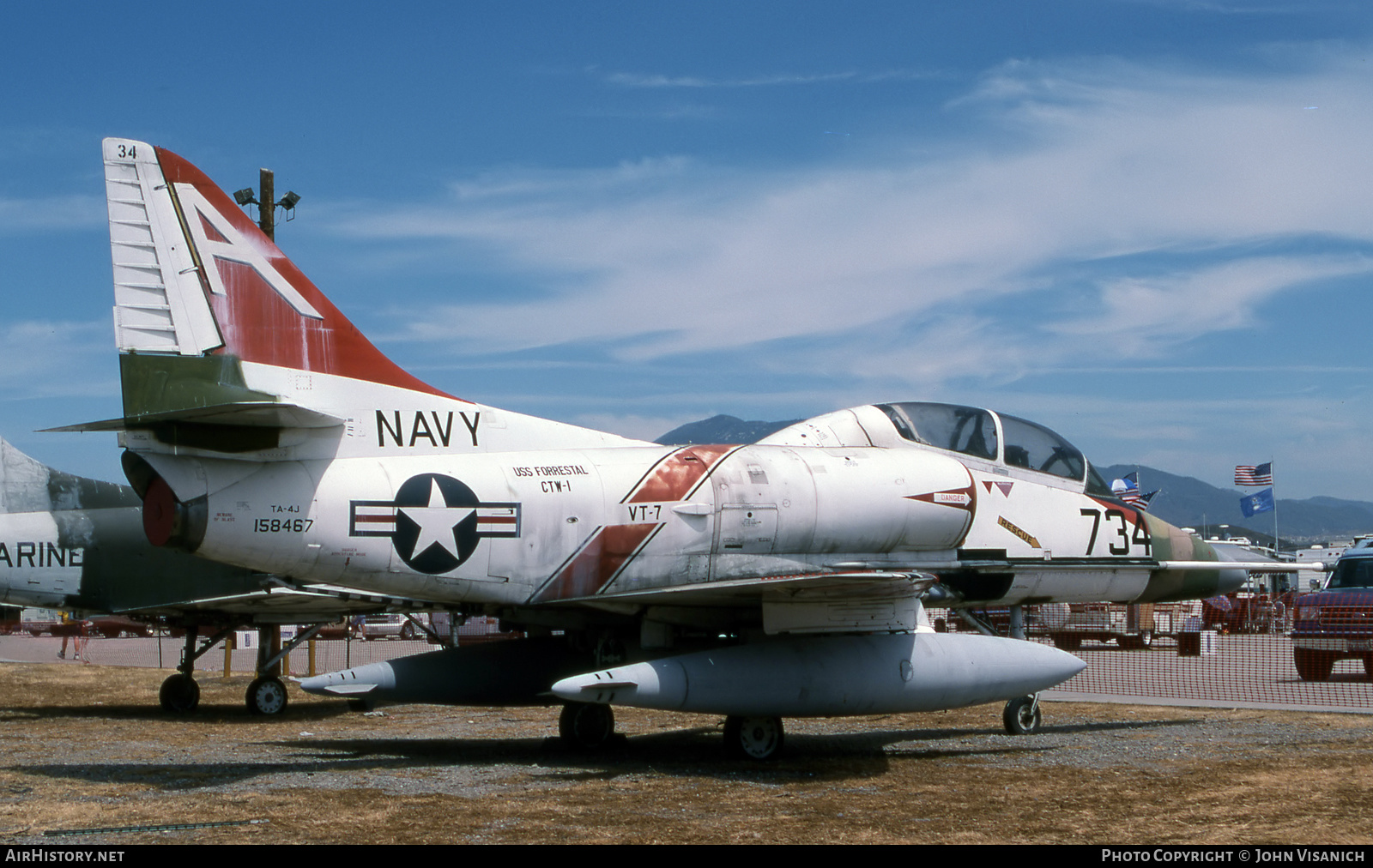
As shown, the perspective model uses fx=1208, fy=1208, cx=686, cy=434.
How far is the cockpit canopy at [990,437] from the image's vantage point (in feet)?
38.7

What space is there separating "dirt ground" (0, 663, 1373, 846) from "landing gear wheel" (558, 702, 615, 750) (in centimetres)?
21

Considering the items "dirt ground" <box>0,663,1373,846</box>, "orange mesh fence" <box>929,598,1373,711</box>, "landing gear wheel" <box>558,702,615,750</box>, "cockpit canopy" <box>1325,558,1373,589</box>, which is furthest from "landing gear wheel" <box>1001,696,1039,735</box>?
Result: "cockpit canopy" <box>1325,558,1373,589</box>

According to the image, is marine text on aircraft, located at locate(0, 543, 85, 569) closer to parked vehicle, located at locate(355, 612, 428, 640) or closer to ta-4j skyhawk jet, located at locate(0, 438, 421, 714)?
ta-4j skyhawk jet, located at locate(0, 438, 421, 714)

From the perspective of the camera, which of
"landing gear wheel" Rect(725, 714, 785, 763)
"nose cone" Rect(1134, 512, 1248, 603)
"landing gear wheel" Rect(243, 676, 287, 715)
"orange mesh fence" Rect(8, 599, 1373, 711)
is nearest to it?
"landing gear wheel" Rect(725, 714, 785, 763)

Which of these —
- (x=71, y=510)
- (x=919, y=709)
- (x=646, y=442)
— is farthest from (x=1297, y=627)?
(x=71, y=510)

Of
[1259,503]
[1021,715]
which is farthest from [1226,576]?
[1259,503]

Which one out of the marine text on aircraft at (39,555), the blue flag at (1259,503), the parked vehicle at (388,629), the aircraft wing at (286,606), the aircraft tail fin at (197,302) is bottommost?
the parked vehicle at (388,629)

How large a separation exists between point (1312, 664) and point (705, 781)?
12.3 metres

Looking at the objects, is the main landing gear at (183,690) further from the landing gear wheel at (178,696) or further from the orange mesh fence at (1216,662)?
the orange mesh fence at (1216,662)

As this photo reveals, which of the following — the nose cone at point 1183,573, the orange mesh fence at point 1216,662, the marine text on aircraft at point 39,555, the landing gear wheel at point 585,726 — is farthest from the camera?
the orange mesh fence at point 1216,662

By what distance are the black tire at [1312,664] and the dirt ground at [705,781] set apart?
4239mm

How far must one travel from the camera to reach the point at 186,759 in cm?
1099

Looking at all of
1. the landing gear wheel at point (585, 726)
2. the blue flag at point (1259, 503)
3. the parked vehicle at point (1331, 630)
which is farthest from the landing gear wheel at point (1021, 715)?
the blue flag at point (1259, 503)

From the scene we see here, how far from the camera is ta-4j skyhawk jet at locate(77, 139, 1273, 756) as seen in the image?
9.18 metres
